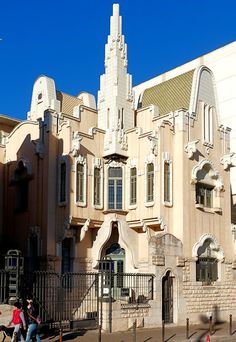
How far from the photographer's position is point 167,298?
1171 inches

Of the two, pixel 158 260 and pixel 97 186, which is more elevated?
pixel 97 186

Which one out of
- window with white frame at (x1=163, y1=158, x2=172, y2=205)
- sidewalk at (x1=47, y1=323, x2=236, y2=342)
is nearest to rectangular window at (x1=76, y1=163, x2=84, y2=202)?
window with white frame at (x1=163, y1=158, x2=172, y2=205)

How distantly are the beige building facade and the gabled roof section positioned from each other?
0.28 ft

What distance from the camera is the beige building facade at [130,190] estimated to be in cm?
3108

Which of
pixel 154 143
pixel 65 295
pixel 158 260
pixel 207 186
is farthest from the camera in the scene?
pixel 207 186

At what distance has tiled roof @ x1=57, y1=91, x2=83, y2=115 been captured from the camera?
36688 millimetres

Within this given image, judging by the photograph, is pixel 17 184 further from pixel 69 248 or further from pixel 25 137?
pixel 69 248

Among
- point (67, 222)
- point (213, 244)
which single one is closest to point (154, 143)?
point (67, 222)

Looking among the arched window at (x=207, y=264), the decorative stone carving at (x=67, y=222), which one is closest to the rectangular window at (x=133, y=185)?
the decorative stone carving at (x=67, y=222)

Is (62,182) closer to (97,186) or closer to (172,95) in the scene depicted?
(97,186)

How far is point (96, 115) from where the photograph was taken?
35.2m

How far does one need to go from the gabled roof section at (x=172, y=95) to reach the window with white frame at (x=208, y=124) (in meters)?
1.41

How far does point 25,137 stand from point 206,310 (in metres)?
14.5

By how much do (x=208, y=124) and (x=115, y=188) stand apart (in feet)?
22.6
